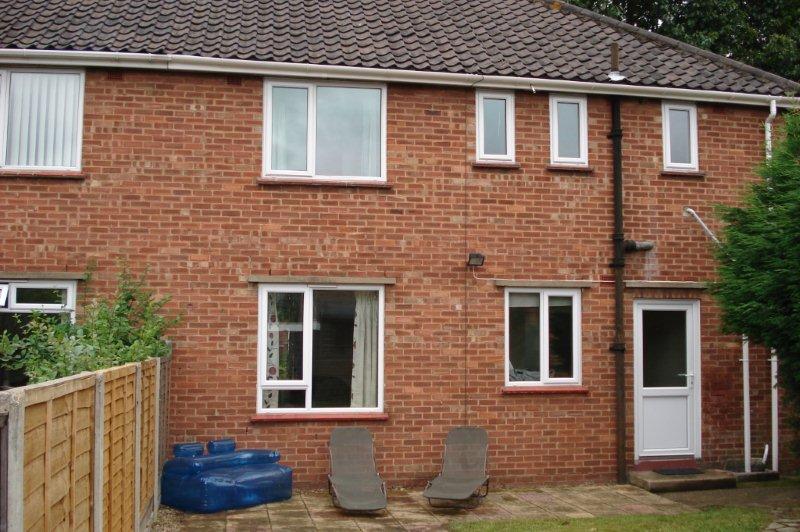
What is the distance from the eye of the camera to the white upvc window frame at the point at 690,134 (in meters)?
12.8

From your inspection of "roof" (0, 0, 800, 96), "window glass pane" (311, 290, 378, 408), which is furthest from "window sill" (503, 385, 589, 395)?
"roof" (0, 0, 800, 96)

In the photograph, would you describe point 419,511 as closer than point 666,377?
Yes

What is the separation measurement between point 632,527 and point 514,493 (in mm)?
2299

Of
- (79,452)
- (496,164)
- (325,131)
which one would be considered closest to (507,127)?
(496,164)

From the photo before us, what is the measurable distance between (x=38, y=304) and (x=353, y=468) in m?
4.43

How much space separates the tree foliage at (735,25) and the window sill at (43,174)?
46.5ft

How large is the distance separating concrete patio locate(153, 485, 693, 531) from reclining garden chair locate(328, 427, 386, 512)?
24cm

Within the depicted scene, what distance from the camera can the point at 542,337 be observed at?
12148 millimetres

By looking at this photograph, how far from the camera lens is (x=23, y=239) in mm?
11086

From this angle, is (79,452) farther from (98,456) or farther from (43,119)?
(43,119)

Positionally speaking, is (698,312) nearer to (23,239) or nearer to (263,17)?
(263,17)

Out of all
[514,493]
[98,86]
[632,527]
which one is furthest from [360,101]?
[632,527]

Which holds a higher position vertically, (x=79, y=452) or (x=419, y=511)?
(x=79, y=452)

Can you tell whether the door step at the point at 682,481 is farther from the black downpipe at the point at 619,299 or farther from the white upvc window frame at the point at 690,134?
the white upvc window frame at the point at 690,134
